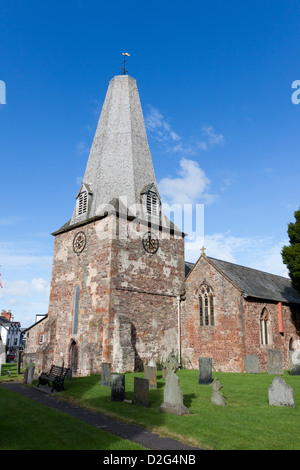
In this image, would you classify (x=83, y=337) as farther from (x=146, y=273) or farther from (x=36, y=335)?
(x=36, y=335)

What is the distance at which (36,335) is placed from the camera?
31.7 meters

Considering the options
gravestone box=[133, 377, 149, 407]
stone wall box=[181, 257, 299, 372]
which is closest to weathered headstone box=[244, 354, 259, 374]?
stone wall box=[181, 257, 299, 372]

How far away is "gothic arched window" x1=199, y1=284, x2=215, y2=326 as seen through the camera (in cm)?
2423

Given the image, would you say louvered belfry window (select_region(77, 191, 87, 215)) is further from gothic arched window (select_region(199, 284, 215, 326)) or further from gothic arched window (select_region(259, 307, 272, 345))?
gothic arched window (select_region(259, 307, 272, 345))

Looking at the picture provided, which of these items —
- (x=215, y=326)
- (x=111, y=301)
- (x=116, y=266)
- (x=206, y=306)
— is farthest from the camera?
(x=206, y=306)

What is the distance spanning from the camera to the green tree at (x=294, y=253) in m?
22.7

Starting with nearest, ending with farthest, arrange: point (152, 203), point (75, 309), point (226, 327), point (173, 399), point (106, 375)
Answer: point (173, 399), point (106, 375), point (226, 327), point (75, 309), point (152, 203)

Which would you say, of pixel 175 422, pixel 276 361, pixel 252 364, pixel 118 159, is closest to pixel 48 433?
pixel 175 422

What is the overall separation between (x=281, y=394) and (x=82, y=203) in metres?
19.5

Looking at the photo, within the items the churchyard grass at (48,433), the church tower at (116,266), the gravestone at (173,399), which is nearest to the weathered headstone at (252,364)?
the church tower at (116,266)

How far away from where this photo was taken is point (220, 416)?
10.1 metres

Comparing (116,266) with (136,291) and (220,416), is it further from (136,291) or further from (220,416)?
(220,416)
